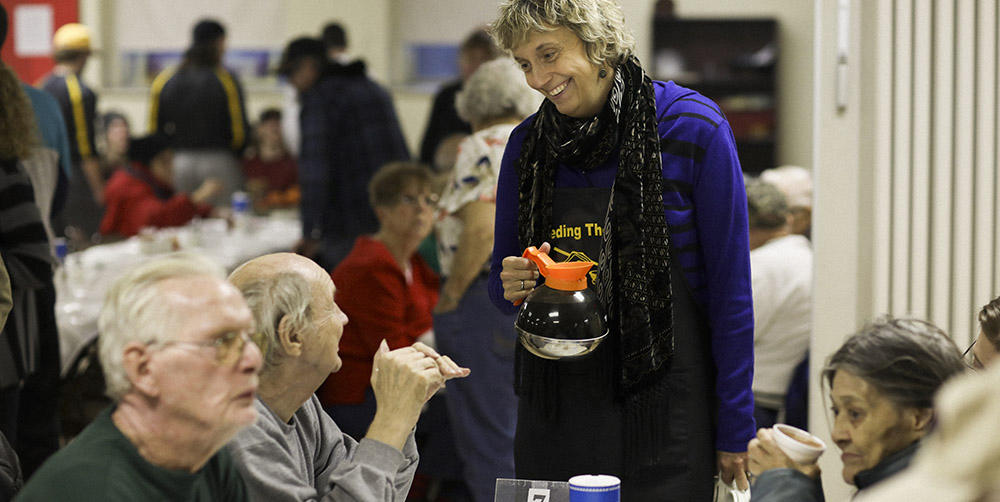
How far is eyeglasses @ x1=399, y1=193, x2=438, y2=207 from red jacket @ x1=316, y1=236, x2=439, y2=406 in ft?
0.73

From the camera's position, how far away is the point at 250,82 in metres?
Result: 10.3

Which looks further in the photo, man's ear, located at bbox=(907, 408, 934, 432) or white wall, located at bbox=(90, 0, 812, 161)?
white wall, located at bbox=(90, 0, 812, 161)

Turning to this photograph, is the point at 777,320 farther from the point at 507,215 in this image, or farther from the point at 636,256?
the point at 636,256

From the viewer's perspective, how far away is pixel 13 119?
2.96m

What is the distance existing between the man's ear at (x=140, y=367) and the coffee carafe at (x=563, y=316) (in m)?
0.69

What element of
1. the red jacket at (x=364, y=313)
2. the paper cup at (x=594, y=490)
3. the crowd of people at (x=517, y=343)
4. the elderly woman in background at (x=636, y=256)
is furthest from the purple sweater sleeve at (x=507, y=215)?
the red jacket at (x=364, y=313)

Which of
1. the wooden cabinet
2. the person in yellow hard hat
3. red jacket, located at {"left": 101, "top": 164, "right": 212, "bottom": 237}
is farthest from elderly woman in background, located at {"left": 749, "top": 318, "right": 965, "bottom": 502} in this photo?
the wooden cabinet

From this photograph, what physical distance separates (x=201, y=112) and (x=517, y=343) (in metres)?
5.35

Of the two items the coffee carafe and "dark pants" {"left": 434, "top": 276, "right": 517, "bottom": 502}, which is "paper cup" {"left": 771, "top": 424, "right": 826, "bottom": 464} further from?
"dark pants" {"left": 434, "top": 276, "right": 517, "bottom": 502}

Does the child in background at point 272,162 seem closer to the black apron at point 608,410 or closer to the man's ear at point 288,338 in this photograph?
the black apron at point 608,410

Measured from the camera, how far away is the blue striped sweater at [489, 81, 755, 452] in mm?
1994

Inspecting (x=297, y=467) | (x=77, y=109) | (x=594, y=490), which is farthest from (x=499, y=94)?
(x=77, y=109)

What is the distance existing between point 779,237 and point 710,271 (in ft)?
6.48

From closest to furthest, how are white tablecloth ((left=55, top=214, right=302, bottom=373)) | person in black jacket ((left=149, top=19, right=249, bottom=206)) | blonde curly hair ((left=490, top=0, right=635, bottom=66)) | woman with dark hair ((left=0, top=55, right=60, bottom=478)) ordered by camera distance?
blonde curly hair ((left=490, top=0, right=635, bottom=66)) → woman with dark hair ((left=0, top=55, right=60, bottom=478)) → white tablecloth ((left=55, top=214, right=302, bottom=373)) → person in black jacket ((left=149, top=19, right=249, bottom=206))
